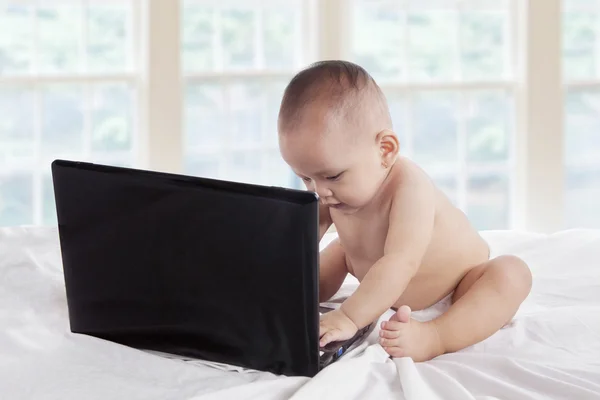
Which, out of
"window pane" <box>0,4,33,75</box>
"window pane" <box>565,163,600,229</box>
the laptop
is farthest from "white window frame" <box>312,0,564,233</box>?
the laptop

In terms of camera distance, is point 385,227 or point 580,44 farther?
point 580,44

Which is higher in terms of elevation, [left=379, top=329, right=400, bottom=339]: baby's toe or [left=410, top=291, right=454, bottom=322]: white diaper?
[left=379, top=329, right=400, bottom=339]: baby's toe

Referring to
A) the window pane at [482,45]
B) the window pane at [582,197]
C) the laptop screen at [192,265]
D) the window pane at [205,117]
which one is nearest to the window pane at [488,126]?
the window pane at [482,45]

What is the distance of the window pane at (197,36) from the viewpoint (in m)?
3.40

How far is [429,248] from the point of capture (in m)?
1.53

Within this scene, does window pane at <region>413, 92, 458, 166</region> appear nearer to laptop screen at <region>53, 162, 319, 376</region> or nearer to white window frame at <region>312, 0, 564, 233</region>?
white window frame at <region>312, 0, 564, 233</region>

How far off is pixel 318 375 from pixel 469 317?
39cm

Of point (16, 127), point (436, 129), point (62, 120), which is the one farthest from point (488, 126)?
point (16, 127)

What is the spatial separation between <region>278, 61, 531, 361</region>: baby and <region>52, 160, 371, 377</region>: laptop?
0.10 metres

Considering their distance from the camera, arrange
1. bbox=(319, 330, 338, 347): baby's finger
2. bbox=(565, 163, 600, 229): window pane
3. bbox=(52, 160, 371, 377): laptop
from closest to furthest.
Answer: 1. bbox=(52, 160, 371, 377): laptop
2. bbox=(319, 330, 338, 347): baby's finger
3. bbox=(565, 163, 600, 229): window pane

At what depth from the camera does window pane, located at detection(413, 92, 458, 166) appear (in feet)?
12.2

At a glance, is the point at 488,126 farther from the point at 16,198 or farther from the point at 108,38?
the point at 16,198

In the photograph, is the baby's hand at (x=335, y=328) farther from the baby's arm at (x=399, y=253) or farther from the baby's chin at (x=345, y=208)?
the baby's chin at (x=345, y=208)

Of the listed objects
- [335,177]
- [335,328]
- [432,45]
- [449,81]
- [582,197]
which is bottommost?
[582,197]
